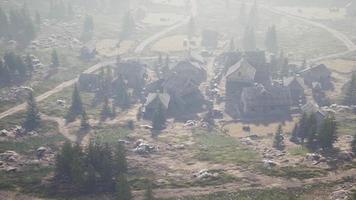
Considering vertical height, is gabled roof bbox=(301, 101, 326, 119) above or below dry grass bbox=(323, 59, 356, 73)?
below

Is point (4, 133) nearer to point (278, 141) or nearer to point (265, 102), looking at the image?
point (278, 141)

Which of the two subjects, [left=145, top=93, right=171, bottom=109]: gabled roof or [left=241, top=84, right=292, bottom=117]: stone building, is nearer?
[left=241, top=84, right=292, bottom=117]: stone building

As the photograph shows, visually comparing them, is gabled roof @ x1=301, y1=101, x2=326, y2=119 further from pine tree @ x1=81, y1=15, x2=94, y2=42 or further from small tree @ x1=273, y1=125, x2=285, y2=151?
pine tree @ x1=81, y1=15, x2=94, y2=42

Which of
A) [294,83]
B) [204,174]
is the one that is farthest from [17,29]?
[204,174]

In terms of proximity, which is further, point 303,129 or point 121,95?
point 121,95

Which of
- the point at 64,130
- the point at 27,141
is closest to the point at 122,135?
the point at 64,130

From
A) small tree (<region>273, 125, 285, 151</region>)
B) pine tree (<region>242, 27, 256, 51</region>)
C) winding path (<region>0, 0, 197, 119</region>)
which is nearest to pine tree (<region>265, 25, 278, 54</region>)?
pine tree (<region>242, 27, 256, 51</region>)

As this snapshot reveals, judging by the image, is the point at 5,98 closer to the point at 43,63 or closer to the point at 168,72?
the point at 43,63
